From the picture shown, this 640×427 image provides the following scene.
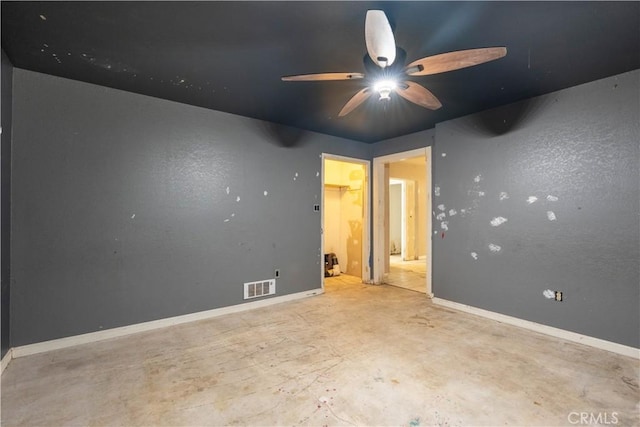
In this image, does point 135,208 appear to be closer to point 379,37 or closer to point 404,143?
point 379,37

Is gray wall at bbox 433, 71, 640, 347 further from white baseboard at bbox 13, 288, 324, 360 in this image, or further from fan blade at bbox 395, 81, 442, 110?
white baseboard at bbox 13, 288, 324, 360

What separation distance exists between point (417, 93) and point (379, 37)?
2.83 feet

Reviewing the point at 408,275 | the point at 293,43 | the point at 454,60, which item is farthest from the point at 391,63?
the point at 408,275

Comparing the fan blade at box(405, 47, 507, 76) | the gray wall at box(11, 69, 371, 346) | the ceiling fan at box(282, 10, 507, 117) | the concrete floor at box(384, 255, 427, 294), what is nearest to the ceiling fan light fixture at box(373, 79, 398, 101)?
the ceiling fan at box(282, 10, 507, 117)

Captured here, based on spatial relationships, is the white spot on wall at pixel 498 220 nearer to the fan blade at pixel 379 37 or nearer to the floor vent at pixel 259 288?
the fan blade at pixel 379 37

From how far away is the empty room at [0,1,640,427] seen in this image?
1818 mm

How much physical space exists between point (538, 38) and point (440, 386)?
2610 millimetres

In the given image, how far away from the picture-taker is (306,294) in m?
4.21

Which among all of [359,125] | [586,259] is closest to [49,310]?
[359,125]

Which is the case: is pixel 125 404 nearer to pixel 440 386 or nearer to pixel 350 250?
pixel 440 386

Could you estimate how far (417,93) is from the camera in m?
2.31

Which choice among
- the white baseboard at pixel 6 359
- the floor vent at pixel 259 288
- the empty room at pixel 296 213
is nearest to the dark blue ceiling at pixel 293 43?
the empty room at pixel 296 213

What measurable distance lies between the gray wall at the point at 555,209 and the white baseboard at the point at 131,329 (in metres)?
2.63

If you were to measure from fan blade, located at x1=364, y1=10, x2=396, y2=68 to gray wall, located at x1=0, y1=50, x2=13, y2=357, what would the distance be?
282cm
